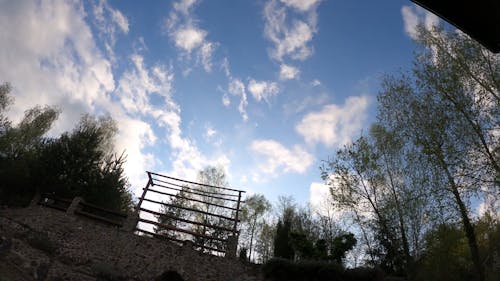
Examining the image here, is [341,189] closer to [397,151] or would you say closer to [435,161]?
[397,151]

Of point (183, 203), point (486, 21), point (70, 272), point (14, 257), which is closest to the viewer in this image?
point (486, 21)

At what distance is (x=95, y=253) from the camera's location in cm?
926

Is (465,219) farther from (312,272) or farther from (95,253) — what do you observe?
(95,253)

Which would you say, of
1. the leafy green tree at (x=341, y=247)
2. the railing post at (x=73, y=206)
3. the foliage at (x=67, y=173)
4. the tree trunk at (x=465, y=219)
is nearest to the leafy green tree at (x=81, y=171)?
the foliage at (x=67, y=173)

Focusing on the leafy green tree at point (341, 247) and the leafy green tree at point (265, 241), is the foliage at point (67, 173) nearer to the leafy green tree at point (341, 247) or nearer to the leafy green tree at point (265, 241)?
the leafy green tree at point (341, 247)

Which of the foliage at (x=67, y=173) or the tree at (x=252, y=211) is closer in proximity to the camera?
the foliage at (x=67, y=173)

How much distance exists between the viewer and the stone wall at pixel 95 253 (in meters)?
8.00

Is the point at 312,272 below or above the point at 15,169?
below

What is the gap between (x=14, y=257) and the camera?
7215 mm

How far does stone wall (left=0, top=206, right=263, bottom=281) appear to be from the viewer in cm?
800

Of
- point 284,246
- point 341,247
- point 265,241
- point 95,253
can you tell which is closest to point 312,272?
point 341,247

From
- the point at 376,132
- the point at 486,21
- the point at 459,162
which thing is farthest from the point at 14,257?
the point at 376,132

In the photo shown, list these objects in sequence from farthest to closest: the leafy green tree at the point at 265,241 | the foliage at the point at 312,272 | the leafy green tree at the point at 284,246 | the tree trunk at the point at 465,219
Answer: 1. the leafy green tree at the point at 265,241
2. the leafy green tree at the point at 284,246
3. the foliage at the point at 312,272
4. the tree trunk at the point at 465,219

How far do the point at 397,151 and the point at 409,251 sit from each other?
5205mm
